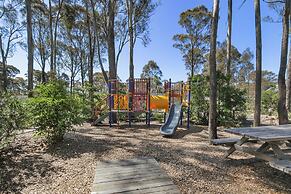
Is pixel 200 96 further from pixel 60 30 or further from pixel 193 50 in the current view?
pixel 60 30

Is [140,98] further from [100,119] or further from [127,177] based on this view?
[127,177]

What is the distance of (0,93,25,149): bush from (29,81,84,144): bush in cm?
25

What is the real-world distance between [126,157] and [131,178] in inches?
41.3

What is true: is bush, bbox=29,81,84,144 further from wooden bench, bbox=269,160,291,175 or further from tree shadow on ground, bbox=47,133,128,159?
wooden bench, bbox=269,160,291,175

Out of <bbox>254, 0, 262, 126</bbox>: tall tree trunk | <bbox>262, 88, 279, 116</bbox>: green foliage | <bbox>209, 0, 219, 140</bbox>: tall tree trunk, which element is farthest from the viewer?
<bbox>262, 88, 279, 116</bbox>: green foliage

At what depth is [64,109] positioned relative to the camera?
4.89m

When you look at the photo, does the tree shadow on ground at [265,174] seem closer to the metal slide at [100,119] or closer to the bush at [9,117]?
the bush at [9,117]

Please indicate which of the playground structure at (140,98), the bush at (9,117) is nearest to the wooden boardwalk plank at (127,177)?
the bush at (9,117)

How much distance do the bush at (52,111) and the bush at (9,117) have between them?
0.82 ft

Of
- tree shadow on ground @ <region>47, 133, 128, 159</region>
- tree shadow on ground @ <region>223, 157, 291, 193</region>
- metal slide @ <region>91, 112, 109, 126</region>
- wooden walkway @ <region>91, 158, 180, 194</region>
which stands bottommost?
tree shadow on ground @ <region>223, 157, 291, 193</region>

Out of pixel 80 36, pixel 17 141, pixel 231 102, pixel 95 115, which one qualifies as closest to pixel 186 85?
pixel 231 102

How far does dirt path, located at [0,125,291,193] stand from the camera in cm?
309

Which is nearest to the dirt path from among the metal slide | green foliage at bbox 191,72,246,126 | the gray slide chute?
the gray slide chute

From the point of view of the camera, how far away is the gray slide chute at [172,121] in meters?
6.51
